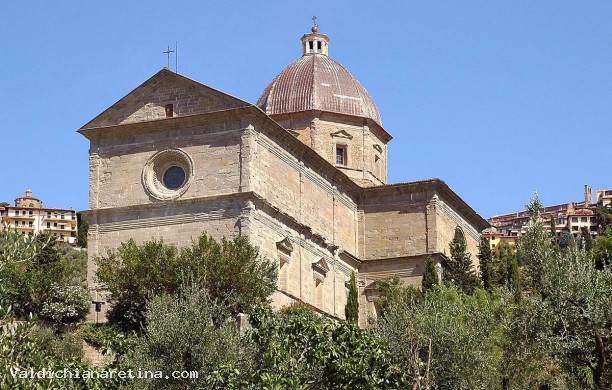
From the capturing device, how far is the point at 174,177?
44469 millimetres

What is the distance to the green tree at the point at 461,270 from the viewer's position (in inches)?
1959

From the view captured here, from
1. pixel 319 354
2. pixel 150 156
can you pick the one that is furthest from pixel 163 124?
pixel 319 354

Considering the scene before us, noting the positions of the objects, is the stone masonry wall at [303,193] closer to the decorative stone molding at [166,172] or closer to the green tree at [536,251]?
the decorative stone molding at [166,172]

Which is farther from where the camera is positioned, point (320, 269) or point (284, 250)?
Answer: point (320, 269)

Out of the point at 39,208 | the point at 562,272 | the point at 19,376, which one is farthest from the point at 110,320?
the point at 39,208

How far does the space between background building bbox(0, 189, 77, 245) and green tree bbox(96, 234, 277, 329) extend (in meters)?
71.5

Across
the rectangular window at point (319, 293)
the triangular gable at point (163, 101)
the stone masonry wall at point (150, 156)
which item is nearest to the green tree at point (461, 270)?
the rectangular window at point (319, 293)

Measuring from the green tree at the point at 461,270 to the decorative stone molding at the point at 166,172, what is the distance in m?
11.6

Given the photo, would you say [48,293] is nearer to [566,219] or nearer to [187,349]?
[187,349]

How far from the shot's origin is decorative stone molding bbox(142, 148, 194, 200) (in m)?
44.2

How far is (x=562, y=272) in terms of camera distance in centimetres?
3075

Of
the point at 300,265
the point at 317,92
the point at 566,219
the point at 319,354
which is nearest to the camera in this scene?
the point at 319,354

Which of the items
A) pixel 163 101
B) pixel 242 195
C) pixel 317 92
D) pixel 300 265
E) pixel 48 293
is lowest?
pixel 48 293

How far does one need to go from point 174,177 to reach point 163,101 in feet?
8.76
